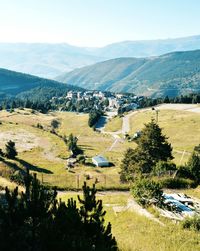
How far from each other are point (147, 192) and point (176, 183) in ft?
38.9

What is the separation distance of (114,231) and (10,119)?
149881mm

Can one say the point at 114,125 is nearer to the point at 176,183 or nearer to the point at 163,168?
the point at 163,168

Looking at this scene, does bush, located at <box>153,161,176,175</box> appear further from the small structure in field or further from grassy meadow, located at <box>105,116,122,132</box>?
grassy meadow, located at <box>105,116,122,132</box>

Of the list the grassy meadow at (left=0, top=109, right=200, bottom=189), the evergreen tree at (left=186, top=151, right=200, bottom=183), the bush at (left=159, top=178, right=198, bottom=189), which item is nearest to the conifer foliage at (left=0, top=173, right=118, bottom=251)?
the bush at (left=159, top=178, right=198, bottom=189)

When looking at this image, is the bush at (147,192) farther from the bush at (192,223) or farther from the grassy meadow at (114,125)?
the grassy meadow at (114,125)

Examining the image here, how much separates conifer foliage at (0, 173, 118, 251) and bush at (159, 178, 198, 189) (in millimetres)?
25163

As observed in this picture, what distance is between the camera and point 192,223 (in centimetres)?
2648

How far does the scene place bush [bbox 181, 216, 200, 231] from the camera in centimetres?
2626

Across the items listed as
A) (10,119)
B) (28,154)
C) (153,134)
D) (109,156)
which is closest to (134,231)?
(153,134)

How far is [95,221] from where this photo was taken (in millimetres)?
17688

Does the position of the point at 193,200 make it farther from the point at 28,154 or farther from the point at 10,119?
the point at 10,119

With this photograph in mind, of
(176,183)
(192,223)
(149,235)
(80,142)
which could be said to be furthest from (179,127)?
(149,235)

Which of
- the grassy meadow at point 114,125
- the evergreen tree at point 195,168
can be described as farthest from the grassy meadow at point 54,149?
the evergreen tree at point 195,168

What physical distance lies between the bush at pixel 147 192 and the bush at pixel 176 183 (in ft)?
32.4
